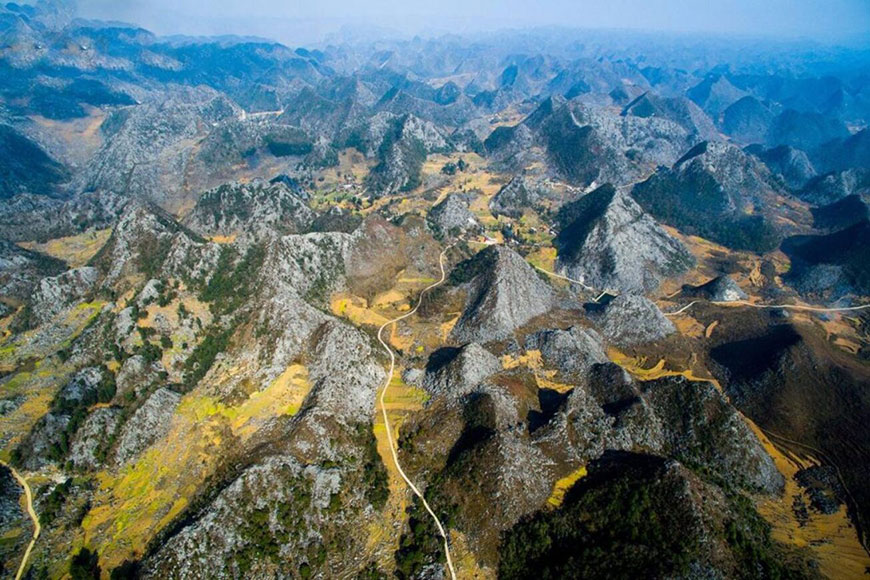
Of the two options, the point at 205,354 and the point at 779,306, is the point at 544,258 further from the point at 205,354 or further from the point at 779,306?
the point at 205,354

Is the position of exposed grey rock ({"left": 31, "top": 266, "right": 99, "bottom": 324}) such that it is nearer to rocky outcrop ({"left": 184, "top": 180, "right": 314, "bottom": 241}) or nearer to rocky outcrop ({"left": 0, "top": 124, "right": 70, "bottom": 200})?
rocky outcrop ({"left": 184, "top": 180, "right": 314, "bottom": 241})

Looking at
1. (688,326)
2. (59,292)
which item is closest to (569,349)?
(688,326)

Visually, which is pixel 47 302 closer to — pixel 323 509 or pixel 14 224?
pixel 14 224

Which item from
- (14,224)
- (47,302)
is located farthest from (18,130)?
(47,302)

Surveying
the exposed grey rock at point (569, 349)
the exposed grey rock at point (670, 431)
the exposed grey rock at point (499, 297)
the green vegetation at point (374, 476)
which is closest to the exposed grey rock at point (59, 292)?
the green vegetation at point (374, 476)

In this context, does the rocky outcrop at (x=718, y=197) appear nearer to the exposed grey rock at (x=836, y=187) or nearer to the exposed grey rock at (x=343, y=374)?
the exposed grey rock at (x=836, y=187)

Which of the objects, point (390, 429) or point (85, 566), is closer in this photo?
point (85, 566)
